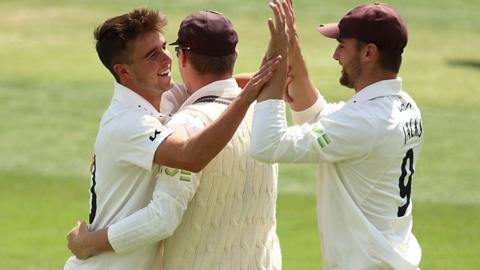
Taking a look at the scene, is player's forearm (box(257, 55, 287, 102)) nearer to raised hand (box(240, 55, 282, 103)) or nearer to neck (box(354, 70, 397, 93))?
raised hand (box(240, 55, 282, 103))

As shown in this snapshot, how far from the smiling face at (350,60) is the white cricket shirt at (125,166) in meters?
0.83

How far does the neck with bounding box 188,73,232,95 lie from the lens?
5.34 meters

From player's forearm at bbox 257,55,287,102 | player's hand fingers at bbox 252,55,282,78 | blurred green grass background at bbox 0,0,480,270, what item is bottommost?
blurred green grass background at bbox 0,0,480,270

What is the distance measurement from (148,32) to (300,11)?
68.6 ft

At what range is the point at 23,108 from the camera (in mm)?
16828

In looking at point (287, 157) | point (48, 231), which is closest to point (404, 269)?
point (287, 157)

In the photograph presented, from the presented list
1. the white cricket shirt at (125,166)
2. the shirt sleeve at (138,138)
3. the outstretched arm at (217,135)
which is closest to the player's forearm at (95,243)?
the white cricket shirt at (125,166)

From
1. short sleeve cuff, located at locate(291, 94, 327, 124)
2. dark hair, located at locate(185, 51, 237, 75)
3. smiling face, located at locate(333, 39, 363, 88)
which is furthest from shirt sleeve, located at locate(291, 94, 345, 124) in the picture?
dark hair, located at locate(185, 51, 237, 75)

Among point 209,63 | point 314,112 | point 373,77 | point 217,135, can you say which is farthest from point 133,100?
point 373,77

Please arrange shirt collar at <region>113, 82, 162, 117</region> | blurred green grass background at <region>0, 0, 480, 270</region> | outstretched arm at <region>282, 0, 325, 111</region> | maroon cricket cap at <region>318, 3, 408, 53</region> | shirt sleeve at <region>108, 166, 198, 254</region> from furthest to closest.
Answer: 1. blurred green grass background at <region>0, 0, 480, 270</region>
2. outstretched arm at <region>282, 0, 325, 111</region>
3. shirt collar at <region>113, 82, 162, 117</region>
4. maroon cricket cap at <region>318, 3, 408, 53</region>
5. shirt sleeve at <region>108, 166, 198, 254</region>

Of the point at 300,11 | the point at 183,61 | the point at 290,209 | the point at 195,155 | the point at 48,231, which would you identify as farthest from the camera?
the point at 300,11

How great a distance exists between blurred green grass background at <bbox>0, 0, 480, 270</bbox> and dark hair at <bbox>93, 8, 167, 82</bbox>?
490 centimetres

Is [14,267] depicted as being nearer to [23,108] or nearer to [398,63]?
[398,63]

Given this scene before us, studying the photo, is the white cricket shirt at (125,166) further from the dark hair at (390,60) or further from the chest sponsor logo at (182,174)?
the dark hair at (390,60)
